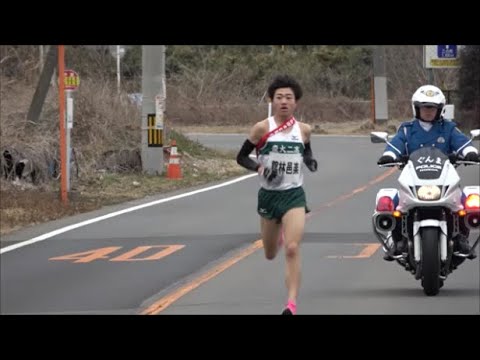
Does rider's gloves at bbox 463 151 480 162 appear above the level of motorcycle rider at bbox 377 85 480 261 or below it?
below

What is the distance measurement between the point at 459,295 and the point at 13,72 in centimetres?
2550

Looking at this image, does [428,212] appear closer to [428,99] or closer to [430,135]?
[430,135]

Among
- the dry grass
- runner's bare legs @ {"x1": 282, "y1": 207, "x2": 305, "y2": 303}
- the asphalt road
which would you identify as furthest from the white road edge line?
runner's bare legs @ {"x1": 282, "y1": 207, "x2": 305, "y2": 303}

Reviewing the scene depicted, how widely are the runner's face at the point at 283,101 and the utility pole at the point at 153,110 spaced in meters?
19.9

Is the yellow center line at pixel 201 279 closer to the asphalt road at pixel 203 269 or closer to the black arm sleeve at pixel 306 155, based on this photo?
the asphalt road at pixel 203 269

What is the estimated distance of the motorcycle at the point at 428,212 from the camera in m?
10.7

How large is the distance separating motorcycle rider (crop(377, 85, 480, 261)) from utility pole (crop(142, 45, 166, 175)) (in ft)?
60.6

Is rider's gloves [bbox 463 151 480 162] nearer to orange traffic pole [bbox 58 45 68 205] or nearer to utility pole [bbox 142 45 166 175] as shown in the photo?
orange traffic pole [bbox 58 45 68 205]

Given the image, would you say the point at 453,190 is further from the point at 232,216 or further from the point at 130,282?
the point at 232,216

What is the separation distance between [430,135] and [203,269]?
469 cm

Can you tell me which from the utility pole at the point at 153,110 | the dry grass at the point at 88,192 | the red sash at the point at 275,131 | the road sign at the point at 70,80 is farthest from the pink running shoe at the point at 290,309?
the utility pole at the point at 153,110

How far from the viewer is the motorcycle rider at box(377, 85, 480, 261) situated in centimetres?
1037

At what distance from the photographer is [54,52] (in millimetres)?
26031
